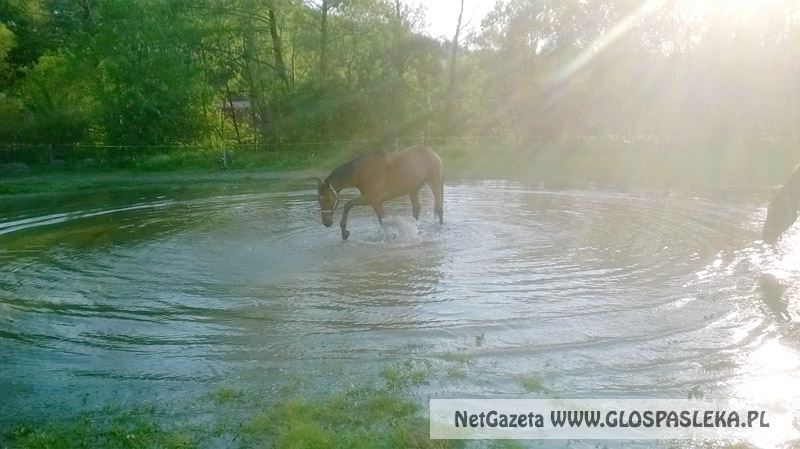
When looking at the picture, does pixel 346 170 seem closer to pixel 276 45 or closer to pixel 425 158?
pixel 425 158

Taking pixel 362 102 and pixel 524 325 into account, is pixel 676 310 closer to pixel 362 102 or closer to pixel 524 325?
pixel 524 325

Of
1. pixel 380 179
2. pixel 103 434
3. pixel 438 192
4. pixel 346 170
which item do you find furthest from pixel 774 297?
pixel 103 434

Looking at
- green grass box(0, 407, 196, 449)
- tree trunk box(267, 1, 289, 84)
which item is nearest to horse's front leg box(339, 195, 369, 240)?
green grass box(0, 407, 196, 449)

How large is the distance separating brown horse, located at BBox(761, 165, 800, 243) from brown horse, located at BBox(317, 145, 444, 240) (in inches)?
218

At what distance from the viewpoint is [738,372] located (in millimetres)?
5242

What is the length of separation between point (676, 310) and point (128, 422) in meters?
5.48

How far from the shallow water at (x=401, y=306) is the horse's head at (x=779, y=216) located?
0.30 meters

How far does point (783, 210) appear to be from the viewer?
948cm

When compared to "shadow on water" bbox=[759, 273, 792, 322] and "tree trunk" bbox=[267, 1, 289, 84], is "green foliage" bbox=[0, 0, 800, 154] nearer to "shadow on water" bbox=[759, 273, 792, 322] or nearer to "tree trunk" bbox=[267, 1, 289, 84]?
"tree trunk" bbox=[267, 1, 289, 84]

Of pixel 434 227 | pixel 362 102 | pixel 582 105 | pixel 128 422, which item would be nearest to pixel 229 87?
pixel 362 102

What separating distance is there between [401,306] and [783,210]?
20.2ft

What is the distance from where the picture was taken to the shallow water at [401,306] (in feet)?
17.4

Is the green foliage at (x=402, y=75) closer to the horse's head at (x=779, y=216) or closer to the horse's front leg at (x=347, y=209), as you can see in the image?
the horse's front leg at (x=347, y=209)

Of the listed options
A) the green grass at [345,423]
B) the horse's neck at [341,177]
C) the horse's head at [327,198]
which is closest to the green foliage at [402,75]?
the horse's neck at [341,177]
